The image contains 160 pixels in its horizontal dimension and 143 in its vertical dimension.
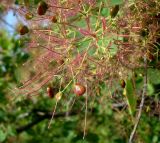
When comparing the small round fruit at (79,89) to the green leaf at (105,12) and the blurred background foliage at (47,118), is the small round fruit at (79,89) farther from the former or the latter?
the blurred background foliage at (47,118)

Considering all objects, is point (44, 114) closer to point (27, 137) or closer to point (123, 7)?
point (27, 137)

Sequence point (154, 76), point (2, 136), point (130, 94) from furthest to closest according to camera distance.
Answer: point (2, 136) < point (154, 76) < point (130, 94)

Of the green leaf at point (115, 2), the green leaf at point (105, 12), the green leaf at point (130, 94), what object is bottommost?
the green leaf at point (130, 94)

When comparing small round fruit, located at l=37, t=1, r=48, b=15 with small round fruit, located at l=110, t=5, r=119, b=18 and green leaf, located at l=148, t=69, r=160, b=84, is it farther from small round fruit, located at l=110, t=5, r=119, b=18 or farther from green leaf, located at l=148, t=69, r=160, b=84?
green leaf, located at l=148, t=69, r=160, b=84

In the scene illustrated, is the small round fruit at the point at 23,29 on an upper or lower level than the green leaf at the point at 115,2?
lower

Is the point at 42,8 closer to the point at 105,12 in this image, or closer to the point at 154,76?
the point at 105,12

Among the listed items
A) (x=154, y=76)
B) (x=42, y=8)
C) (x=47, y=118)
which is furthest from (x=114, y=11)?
(x=47, y=118)

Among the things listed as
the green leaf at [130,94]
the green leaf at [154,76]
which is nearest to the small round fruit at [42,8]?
the green leaf at [130,94]

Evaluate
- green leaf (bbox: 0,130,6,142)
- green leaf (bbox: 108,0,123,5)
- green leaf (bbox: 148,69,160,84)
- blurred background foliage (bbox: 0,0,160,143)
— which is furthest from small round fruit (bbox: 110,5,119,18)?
green leaf (bbox: 0,130,6,142)
